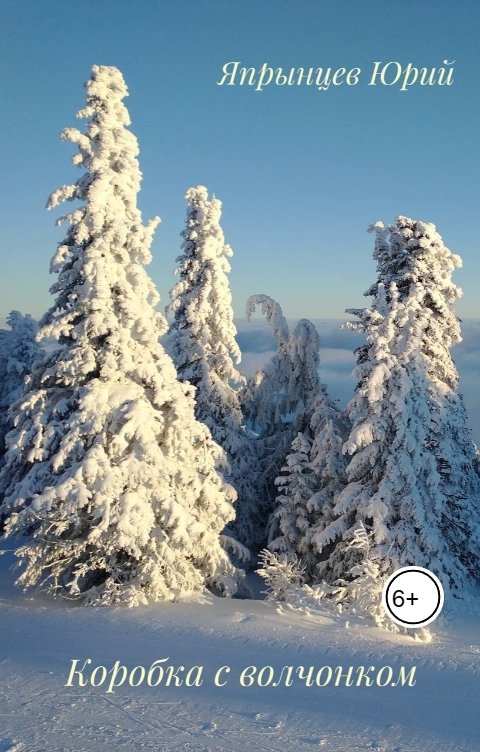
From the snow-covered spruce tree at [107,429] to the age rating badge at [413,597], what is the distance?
583 centimetres

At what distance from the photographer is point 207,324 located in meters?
24.2

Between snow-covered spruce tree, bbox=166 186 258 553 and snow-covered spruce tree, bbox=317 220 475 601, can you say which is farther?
snow-covered spruce tree, bbox=166 186 258 553

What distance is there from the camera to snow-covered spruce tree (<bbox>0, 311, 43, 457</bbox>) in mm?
33688

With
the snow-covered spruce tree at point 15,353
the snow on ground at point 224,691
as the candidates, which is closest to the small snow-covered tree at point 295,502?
the snow on ground at point 224,691

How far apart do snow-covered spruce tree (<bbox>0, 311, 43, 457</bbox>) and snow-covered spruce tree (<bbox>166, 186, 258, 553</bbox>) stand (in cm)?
1319

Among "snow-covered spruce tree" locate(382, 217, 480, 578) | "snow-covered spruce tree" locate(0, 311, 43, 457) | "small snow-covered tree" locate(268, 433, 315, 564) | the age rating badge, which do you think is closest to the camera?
the age rating badge

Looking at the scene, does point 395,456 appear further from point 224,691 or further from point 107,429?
point 224,691

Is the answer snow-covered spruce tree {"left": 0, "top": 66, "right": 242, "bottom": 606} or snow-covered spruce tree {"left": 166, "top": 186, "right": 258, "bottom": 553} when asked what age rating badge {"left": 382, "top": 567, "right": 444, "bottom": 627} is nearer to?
snow-covered spruce tree {"left": 0, "top": 66, "right": 242, "bottom": 606}

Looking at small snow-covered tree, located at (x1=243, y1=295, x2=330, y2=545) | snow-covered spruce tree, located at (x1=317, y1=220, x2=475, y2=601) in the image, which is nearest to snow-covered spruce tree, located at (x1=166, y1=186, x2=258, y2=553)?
small snow-covered tree, located at (x1=243, y1=295, x2=330, y2=545)

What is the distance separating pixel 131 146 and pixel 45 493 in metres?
9.79

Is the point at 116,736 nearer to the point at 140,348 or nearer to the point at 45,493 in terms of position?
the point at 45,493

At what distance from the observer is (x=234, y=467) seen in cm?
2481

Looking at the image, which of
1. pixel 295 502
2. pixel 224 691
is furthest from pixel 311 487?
pixel 224 691

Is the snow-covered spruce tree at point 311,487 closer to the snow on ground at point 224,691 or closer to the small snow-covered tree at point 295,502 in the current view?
the small snow-covered tree at point 295,502
